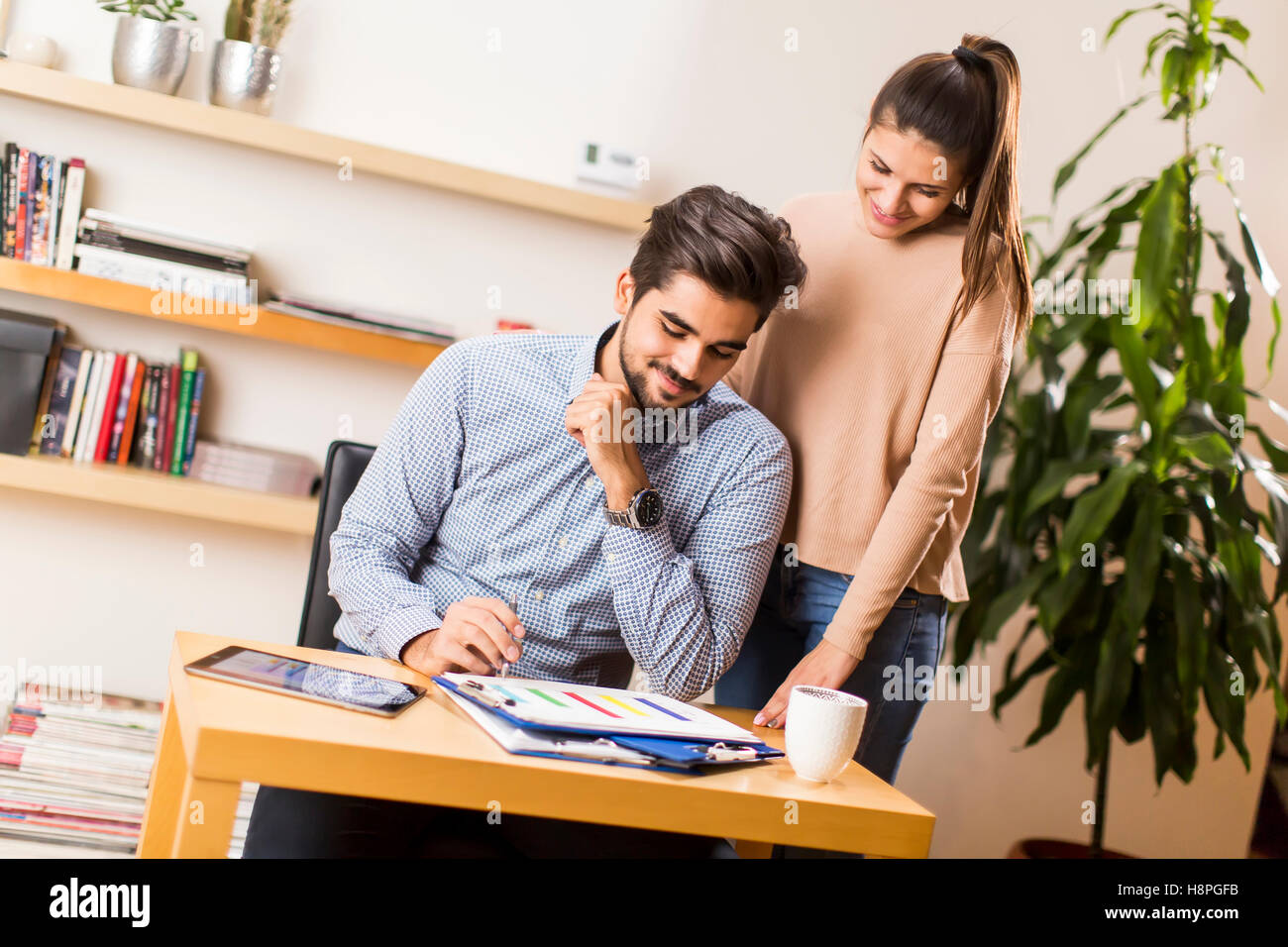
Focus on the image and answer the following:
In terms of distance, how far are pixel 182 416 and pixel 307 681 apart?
4.91 feet

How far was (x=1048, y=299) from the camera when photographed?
2650mm

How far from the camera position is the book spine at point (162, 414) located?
2.32 m

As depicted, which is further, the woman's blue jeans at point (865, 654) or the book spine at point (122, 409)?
the book spine at point (122, 409)

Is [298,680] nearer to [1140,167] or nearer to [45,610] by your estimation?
[45,610]

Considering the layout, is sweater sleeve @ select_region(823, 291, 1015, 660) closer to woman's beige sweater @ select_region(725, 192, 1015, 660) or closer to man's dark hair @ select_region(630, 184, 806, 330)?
woman's beige sweater @ select_region(725, 192, 1015, 660)

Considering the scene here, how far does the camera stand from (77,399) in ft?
7.42

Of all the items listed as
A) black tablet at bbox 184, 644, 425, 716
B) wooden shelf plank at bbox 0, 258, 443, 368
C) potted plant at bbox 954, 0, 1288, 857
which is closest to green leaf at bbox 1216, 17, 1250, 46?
potted plant at bbox 954, 0, 1288, 857

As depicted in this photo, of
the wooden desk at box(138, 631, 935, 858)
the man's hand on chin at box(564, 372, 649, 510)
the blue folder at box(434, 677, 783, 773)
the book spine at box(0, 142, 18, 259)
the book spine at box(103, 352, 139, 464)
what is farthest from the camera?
the book spine at box(103, 352, 139, 464)

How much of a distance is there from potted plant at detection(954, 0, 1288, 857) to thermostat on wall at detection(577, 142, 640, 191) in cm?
101

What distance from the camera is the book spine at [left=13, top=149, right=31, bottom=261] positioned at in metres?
2.18

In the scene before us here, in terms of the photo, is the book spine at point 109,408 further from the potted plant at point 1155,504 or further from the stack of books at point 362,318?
the potted plant at point 1155,504

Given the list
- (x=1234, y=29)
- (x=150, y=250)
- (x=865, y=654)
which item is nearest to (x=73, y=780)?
(x=150, y=250)

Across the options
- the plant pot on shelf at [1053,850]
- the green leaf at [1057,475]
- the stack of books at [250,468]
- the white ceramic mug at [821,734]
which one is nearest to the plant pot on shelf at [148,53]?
the stack of books at [250,468]
